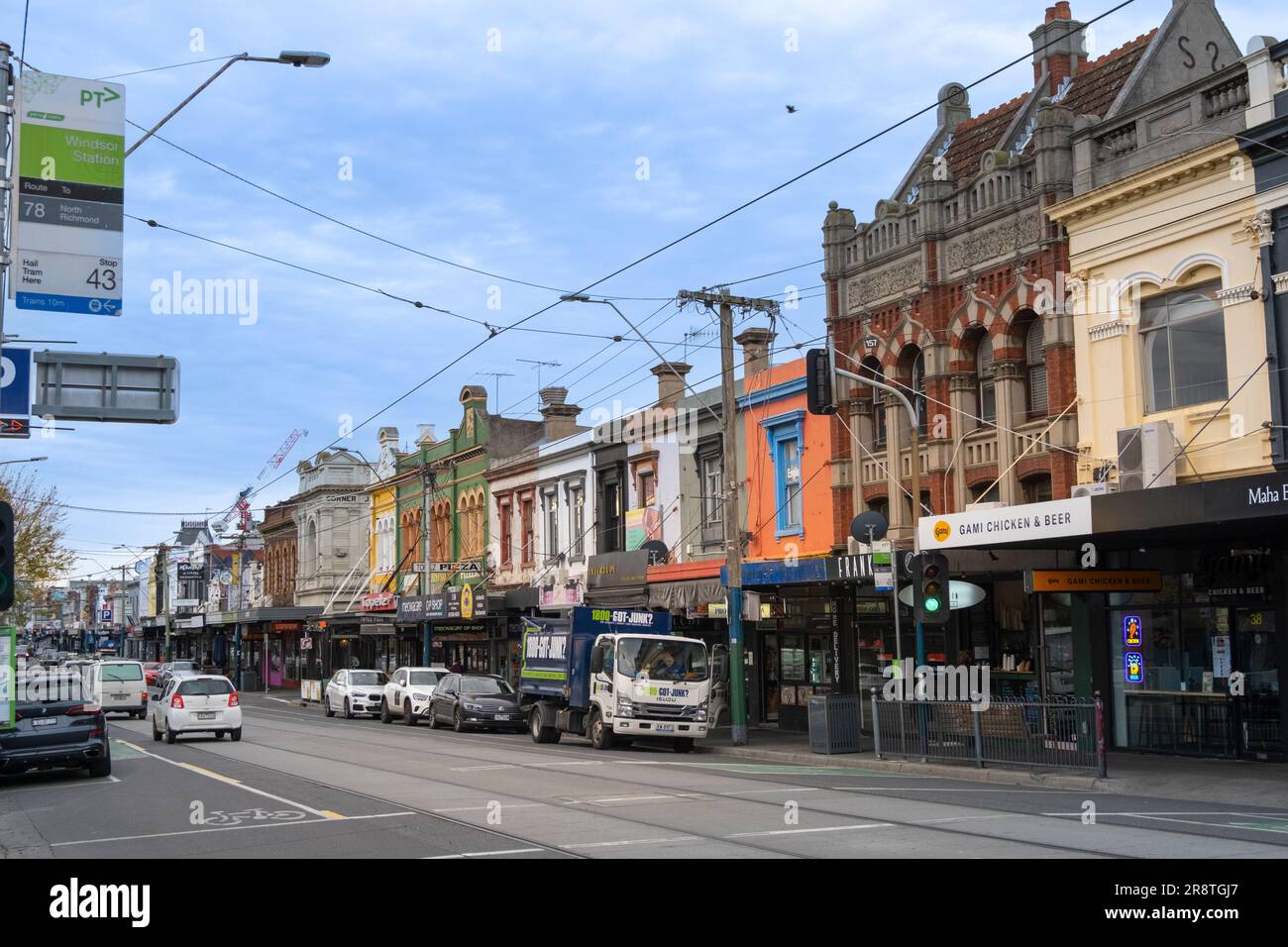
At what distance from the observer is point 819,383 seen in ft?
68.7

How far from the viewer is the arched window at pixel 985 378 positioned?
2547 centimetres

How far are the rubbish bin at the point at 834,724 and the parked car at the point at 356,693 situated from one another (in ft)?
65.9

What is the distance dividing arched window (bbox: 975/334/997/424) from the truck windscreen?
291 inches

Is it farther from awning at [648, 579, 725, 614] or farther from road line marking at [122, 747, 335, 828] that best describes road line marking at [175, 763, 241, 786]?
awning at [648, 579, 725, 614]

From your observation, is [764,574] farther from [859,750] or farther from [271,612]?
[271,612]

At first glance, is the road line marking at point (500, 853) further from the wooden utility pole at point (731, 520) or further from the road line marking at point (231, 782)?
the wooden utility pole at point (731, 520)

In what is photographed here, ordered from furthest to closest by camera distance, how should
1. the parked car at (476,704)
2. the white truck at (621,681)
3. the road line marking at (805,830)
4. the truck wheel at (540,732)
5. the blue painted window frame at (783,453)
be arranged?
the parked car at (476,704) → the blue painted window frame at (783,453) → the truck wheel at (540,732) → the white truck at (621,681) → the road line marking at (805,830)

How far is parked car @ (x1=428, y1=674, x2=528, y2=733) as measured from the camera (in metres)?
33.2

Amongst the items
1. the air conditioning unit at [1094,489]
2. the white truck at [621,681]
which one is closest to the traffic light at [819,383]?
the air conditioning unit at [1094,489]

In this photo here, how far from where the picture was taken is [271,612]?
61594 millimetres

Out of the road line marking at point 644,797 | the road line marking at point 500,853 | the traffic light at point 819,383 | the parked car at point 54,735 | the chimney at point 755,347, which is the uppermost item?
the chimney at point 755,347

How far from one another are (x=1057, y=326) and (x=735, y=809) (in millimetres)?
12660

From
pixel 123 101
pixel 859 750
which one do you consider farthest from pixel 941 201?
pixel 123 101

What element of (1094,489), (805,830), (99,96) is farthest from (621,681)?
(99,96)
